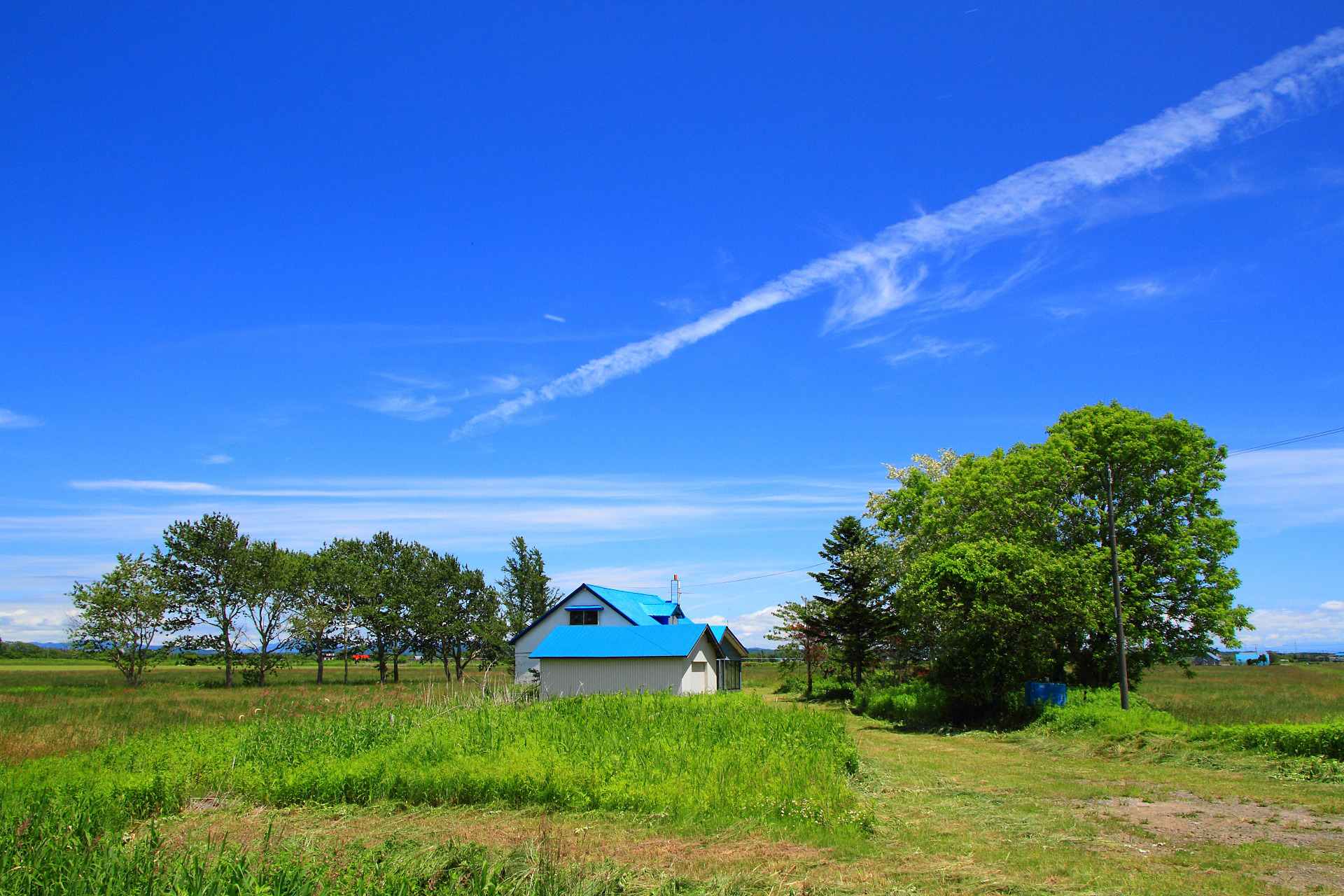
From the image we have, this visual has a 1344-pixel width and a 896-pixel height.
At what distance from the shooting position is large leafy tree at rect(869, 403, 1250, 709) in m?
26.7

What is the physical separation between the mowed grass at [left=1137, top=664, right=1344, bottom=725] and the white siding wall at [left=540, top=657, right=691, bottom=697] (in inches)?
733

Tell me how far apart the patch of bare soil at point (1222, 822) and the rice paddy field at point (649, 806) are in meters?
0.06

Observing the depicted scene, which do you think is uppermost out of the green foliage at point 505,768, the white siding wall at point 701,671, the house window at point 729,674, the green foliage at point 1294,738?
the green foliage at point 505,768

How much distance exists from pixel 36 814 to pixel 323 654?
5122 centimetres

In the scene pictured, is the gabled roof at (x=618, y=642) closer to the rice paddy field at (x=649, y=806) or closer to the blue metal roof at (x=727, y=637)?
the blue metal roof at (x=727, y=637)

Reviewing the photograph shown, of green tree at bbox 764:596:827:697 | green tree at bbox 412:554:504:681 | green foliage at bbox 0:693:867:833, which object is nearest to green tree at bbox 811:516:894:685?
green tree at bbox 764:596:827:697

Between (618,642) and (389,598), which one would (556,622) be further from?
(389,598)

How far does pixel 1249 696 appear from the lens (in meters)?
34.9

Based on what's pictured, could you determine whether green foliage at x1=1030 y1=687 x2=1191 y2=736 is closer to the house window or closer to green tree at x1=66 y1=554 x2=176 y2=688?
the house window

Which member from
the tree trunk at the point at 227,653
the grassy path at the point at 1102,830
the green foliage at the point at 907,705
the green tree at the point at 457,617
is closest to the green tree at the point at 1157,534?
the green foliage at the point at 907,705

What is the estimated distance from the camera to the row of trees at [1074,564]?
1012 inches

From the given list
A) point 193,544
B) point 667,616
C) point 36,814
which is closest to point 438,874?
point 36,814

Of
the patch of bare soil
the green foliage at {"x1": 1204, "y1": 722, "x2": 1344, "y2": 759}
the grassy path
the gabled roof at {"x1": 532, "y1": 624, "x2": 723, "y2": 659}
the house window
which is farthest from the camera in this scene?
the house window

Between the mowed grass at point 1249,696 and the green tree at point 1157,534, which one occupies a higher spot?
the green tree at point 1157,534
